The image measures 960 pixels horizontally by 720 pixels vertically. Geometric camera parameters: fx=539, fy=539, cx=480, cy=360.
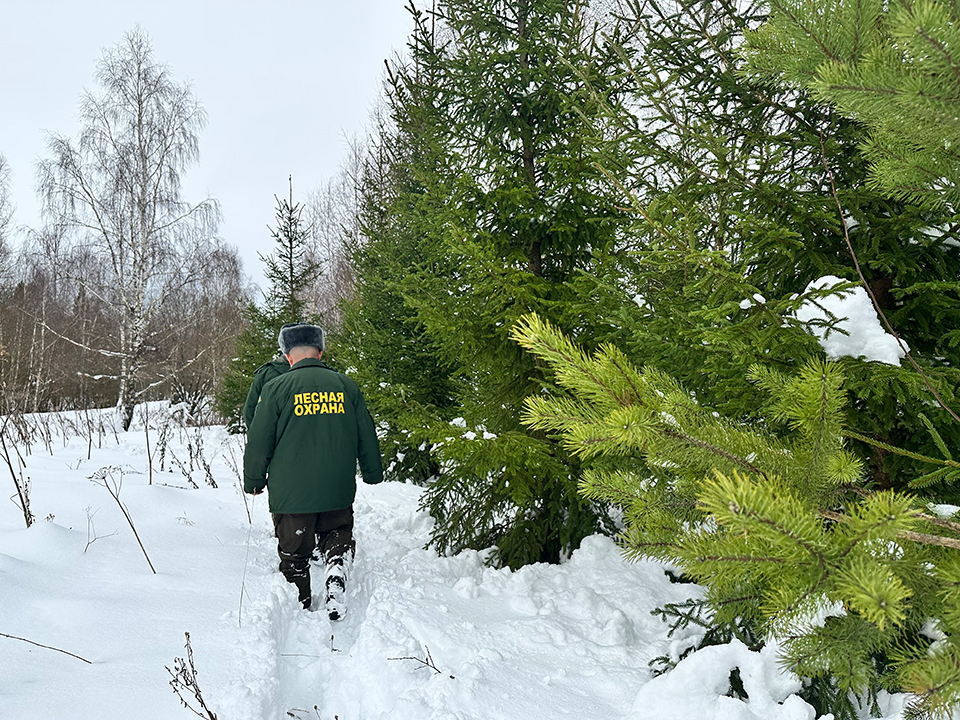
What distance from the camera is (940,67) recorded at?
115 cm

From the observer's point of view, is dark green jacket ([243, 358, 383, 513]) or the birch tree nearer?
dark green jacket ([243, 358, 383, 513])

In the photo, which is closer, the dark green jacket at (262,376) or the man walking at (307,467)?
the man walking at (307,467)

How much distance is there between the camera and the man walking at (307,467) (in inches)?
147

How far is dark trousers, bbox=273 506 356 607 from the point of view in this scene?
3758 millimetres

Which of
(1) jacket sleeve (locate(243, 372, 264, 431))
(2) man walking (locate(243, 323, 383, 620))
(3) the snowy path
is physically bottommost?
(3) the snowy path

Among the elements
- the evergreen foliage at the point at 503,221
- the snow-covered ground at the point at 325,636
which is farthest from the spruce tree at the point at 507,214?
the snow-covered ground at the point at 325,636

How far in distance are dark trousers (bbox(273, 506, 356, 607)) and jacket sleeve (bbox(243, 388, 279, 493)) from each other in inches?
11.6

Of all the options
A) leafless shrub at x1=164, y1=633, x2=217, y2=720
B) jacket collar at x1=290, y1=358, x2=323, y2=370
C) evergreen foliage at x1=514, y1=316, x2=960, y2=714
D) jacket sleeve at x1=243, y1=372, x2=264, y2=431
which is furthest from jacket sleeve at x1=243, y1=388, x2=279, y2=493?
evergreen foliage at x1=514, y1=316, x2=960, y2=714

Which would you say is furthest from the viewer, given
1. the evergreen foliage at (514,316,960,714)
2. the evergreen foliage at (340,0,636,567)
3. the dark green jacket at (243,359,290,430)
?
the dark green jacket at (243,359,290,430)

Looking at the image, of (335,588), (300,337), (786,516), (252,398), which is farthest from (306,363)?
(786,516)

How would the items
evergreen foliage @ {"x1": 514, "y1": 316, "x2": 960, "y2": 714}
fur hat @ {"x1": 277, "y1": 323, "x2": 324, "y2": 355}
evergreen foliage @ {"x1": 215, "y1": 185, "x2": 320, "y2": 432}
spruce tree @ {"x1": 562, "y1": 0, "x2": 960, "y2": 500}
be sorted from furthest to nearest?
evergreen foliage @ {"x1": 215, "y1": 185, "x2": 320, "y2": 432} → fur hat @ {"x1": 277, "y1": 323, "x2": 324, "y2": 355} → spruce tree @ {"x1": 562, "y1": 0, "x2": 960, "y2": 500} → evergreen foliage @ {"x1": 514, "y1": 316, "x2": 960, "y2": 714}

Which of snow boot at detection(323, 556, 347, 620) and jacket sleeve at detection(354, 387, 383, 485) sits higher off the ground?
jacket sleeve at detection(354, 387, 383, 485)

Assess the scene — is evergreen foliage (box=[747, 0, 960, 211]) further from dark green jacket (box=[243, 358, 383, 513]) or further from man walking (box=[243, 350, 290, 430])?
man walking (box=[243, 350, 290, 430])

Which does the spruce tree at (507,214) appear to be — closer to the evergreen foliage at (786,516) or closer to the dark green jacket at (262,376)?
the dark green jacket at (262,376)
